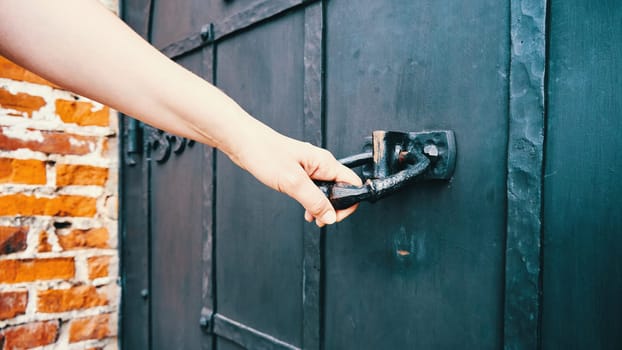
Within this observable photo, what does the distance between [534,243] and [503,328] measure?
106 millimetres

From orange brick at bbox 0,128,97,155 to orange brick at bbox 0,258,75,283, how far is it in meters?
0.26

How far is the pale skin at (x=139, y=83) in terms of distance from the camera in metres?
0.42

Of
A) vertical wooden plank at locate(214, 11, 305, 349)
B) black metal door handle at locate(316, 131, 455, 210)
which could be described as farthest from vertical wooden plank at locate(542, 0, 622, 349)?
vertical wooden plank at locate(214, 11, 305, 349)

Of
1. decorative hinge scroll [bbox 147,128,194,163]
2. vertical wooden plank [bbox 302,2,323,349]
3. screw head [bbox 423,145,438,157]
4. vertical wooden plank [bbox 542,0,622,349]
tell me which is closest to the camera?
vertical wooden plank [bbox 542,0,622,349]

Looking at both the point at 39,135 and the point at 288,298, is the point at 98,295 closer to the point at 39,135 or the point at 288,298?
the point at 39,135

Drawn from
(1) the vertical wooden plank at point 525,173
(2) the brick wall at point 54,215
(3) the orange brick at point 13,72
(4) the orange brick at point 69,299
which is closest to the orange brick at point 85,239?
(2) the brick wall at point 54,215

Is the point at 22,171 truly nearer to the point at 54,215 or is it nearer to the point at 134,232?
the point at 54,215

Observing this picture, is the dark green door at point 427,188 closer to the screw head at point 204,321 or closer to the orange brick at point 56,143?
the screw head at point 204,321

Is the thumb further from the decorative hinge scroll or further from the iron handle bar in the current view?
the decorative hinge scroll

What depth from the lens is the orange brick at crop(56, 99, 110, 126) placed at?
1.05 meters

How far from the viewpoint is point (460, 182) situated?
519 millimetres

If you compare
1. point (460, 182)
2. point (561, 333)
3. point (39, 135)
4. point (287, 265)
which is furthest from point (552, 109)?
point (39, 135)

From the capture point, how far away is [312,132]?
26.6 inches

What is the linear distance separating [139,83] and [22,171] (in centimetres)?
73
